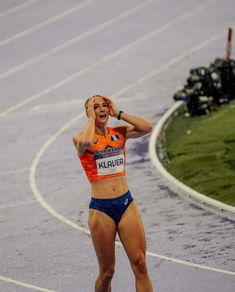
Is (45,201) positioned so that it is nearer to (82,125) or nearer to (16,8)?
(82,125)

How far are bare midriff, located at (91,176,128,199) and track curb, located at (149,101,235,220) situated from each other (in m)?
3.56

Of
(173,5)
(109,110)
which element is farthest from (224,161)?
(173,5)

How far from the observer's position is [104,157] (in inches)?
371

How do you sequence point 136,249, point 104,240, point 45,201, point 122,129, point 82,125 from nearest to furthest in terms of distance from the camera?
point 136,249, point 104,240, point 122,129, point 45,201, point 82,125

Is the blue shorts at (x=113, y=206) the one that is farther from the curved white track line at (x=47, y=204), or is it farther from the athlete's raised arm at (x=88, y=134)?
the curved white track line at (x=47, y=204)

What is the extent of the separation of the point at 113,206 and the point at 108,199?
0.29ft

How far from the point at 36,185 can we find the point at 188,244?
3692mm

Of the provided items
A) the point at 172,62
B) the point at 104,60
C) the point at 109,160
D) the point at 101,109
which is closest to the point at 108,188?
the point at 109,160

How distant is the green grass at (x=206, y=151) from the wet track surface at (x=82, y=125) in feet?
1.45

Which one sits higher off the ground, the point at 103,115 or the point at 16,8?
the point at 103,115

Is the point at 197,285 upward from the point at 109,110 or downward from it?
downward

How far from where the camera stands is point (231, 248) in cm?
1159

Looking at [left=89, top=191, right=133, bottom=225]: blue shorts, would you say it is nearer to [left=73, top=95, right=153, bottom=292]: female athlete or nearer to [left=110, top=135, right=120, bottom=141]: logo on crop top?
[left=73, top=95, right=153, bottom=292]: female athlete

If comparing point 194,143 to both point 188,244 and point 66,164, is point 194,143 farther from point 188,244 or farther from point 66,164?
point 188,244
